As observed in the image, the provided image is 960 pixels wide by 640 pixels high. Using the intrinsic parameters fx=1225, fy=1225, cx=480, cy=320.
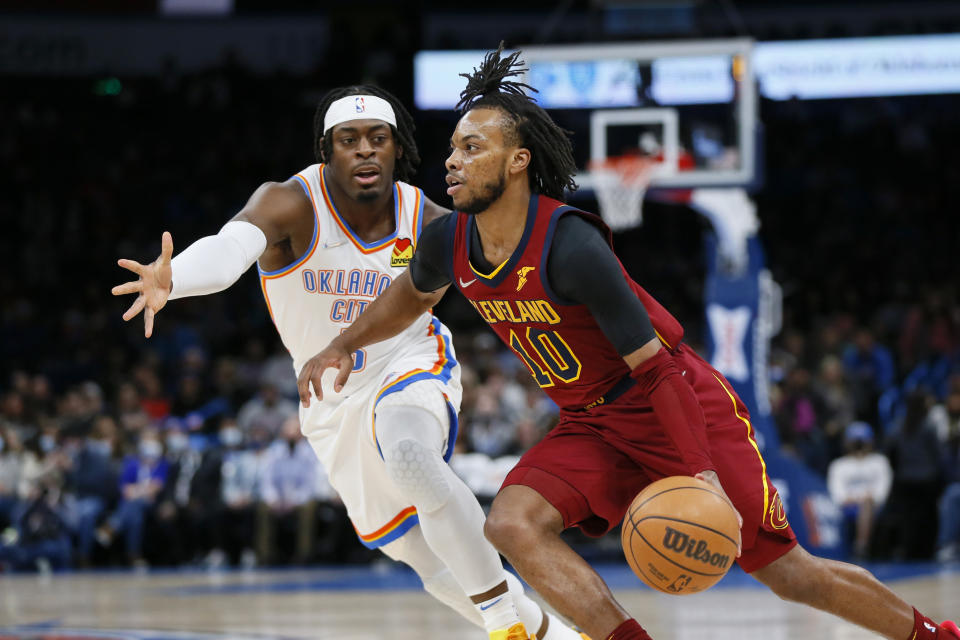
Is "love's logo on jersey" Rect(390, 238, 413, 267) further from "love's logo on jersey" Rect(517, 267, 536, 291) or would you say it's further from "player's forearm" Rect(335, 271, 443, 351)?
"love's logo on jersey" Rect(517, 267, 536, 291)

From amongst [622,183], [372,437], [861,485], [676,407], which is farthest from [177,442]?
[676,407]

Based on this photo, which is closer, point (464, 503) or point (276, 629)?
point (464, 503)

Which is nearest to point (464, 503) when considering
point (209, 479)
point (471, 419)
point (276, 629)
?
point (276, 629)

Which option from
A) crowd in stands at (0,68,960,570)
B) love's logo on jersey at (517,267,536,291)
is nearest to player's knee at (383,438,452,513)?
love's logo on jersey at (517,267,536,291)

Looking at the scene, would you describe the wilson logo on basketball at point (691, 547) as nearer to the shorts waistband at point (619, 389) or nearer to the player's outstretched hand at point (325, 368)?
the shorts waistband at point (619, 389)

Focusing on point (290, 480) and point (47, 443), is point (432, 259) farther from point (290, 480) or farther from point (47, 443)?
point (47, 443)

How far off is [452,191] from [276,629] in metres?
3.84

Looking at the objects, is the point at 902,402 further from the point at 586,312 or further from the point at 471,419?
the point at 586,312

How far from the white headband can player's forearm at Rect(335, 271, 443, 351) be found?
0.83 meters

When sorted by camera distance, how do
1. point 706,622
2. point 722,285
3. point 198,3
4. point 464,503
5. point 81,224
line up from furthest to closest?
point 81,224 < point 198,3 < point 722,285 < point 706,622 < point 464,503

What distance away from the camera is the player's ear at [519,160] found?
161 inches

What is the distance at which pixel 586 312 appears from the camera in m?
3.95

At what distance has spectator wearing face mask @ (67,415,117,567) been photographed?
12.7 metres

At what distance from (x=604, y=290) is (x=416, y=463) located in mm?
1051
